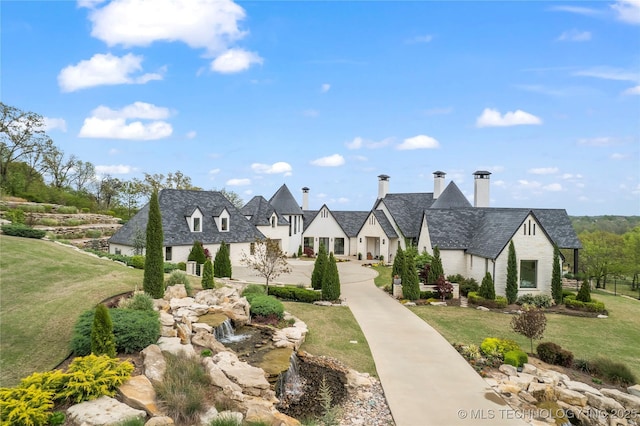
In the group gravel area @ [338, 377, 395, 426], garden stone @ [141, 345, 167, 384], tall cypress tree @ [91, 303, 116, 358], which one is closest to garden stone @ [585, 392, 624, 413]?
gravel area @ [338, 377, 395, 426]

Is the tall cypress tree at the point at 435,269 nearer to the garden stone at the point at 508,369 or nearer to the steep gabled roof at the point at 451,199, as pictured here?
the garden stone at the point at 508,369

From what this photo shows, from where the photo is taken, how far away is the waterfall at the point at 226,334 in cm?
1485

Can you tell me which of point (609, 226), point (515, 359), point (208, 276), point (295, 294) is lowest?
point (515, 359)

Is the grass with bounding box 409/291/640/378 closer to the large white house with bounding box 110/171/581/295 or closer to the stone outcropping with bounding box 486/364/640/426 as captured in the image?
the stone outcropping with bounding box 486/364/640/426

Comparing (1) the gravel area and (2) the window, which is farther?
(2) the window

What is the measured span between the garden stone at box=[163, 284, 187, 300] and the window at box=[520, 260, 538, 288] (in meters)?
21.1

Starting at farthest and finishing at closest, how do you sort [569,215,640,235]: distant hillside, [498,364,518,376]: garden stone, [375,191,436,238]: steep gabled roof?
[569,215,640,235]: distant hillside, [375,191,436,238]: steep gabled roof, [498,364,518,376]: garden stone

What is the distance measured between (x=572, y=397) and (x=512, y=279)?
14130 millimetres

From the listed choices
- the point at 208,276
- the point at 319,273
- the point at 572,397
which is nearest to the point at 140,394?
the point at 572,397

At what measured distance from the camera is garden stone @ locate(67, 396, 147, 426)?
299 inches

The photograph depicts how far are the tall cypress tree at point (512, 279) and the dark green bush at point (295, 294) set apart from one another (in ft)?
39.2

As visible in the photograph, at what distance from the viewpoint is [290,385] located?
12.1 meters

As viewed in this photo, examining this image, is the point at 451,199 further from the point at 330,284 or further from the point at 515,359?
the point at 515,359

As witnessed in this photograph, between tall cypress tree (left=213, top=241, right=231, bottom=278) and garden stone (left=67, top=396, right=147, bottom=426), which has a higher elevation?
tall cypress tree (left=213, top=241, right=231, bottom=278)
